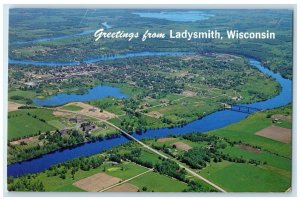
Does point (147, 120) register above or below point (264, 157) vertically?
above

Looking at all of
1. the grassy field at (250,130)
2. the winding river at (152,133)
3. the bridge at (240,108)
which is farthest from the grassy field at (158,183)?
the bridge at (240,108)

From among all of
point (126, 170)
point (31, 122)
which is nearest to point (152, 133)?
point (126, 170)

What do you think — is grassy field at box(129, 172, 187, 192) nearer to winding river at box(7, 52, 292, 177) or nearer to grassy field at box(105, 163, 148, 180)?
grassy field at box(105, 163, 148, 180)

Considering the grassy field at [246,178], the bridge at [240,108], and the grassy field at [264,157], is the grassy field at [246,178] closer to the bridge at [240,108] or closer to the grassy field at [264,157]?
the grassy field at [264,157]

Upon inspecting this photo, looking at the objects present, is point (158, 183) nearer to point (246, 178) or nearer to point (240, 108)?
point (246, 178)
